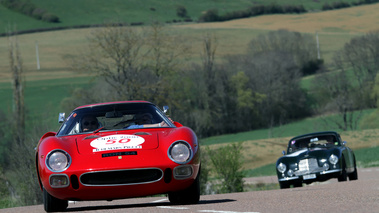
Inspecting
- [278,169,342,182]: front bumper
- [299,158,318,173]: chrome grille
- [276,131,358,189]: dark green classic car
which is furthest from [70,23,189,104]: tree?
[278,169,342,182]: front bumper

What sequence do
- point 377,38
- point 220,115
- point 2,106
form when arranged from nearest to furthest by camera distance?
point 2,106
point 220,115
point 377,38

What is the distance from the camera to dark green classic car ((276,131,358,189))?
18378 millimetres

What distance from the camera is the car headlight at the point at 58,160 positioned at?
29.0 feet

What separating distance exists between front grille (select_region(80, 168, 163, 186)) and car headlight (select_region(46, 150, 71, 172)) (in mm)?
300

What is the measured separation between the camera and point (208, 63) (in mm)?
95125

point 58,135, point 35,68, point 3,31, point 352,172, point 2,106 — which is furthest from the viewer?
point 3,31

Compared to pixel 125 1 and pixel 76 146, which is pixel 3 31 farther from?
pixel 76 146

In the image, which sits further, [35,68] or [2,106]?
[35,68]

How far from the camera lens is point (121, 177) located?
8703mm

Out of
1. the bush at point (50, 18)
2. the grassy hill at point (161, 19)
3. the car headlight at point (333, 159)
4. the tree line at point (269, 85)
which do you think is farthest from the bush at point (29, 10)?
the car headlight at point (333, 159)

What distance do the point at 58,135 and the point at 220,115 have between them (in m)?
85.4

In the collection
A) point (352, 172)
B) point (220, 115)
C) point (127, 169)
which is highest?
point (127, 169)

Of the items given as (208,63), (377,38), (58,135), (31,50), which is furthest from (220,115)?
(58,135)

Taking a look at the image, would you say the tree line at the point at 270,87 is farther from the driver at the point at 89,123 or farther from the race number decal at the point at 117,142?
the race number decal at the point at 117,142
